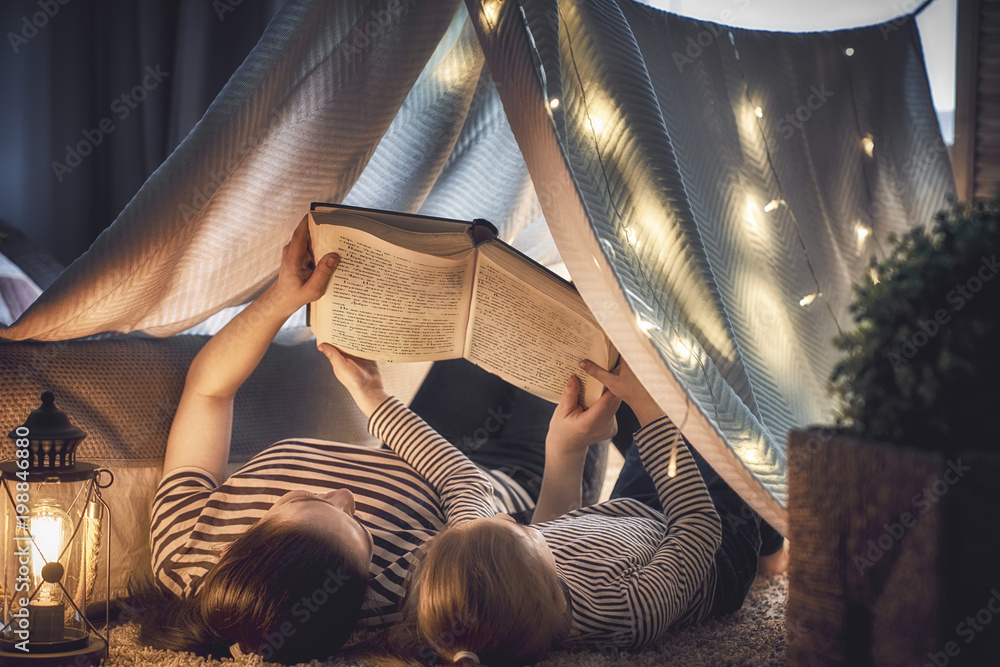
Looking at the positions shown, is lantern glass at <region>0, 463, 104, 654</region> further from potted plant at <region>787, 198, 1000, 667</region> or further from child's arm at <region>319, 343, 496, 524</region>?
potted plant at <region>787, 198, 1000, 667</region>

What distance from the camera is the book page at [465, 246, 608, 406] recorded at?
0.94 metres

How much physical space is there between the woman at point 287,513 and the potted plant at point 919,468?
0.50m

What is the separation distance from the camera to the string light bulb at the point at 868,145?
4.70 feet

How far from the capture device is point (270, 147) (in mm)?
978

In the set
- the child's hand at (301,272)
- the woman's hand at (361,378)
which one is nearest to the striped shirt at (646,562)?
the woman's hand at (361,378)

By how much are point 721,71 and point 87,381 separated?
3.68 ft

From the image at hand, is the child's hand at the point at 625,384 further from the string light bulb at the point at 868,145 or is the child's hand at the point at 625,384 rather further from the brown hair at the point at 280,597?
the string light bulb at the point at 868,145

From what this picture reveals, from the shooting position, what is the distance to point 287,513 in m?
0.86

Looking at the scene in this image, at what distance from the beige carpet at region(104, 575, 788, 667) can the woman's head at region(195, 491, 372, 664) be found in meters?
0.04

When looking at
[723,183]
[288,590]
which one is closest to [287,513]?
[288,590]

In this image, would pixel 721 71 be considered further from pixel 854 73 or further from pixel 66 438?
pixel 66 438

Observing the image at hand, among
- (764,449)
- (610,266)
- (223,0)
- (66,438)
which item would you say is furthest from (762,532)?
(223,0)

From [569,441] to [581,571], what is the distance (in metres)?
0.20

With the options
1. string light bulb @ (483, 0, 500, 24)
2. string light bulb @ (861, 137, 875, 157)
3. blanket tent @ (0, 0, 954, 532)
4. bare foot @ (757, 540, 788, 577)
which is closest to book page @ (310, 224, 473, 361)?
blanket tent @ (0, 0, 954, 532)
